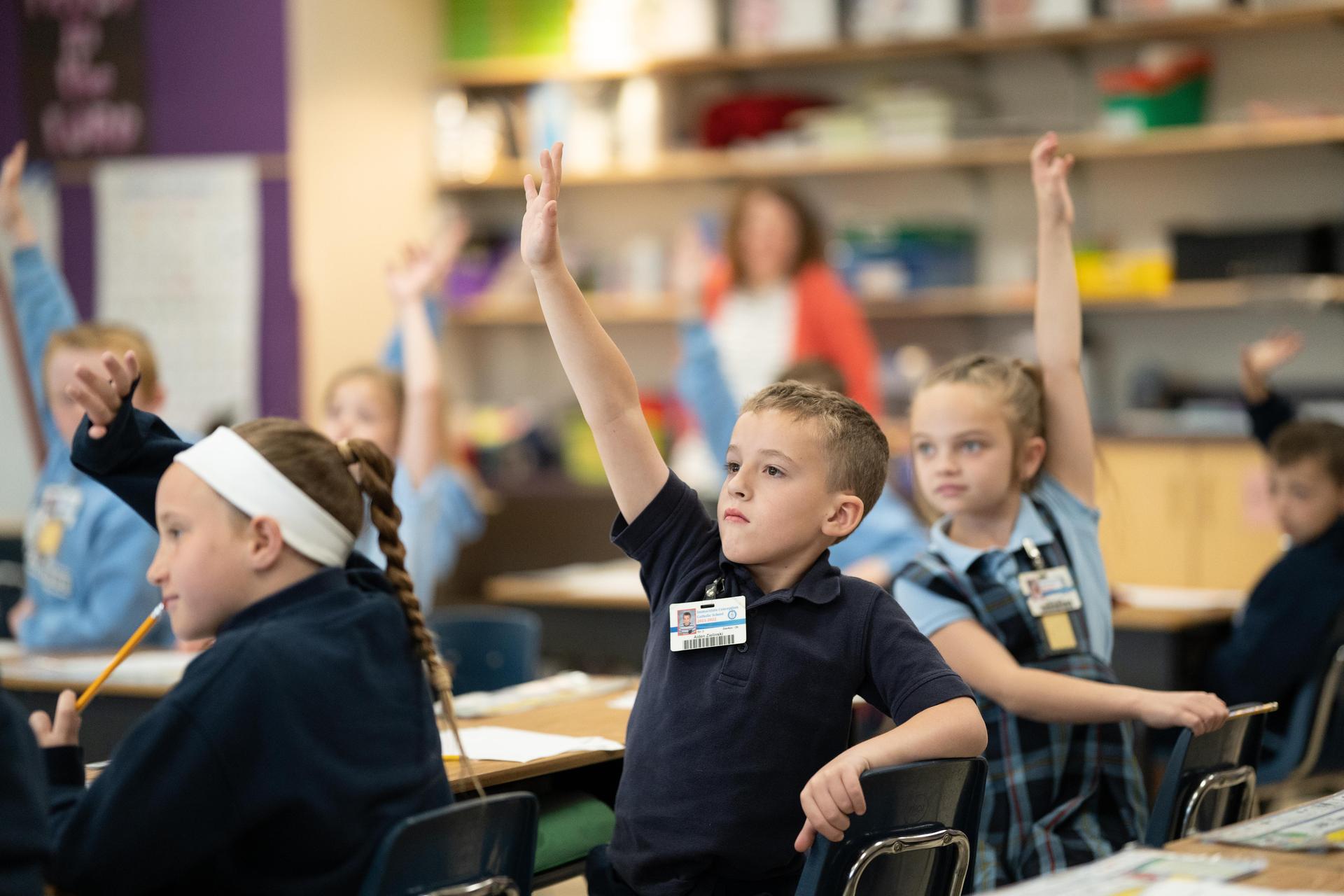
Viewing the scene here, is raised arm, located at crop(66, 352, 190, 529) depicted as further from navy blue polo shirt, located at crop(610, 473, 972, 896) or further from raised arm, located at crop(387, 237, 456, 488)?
raised arm, located at crop(387, 237, 456, 488)

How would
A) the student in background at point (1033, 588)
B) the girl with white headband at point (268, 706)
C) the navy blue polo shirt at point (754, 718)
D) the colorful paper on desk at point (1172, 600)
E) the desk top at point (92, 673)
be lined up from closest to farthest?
the girl with white headband at point (268, 706), the navy blue polo shirt at point (754, 718), the student in background at point (1033, 588), the desk top at point (92, 673), the colorful paper on desk at point (1172, 600)

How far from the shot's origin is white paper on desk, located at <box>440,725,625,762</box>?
2.06 m

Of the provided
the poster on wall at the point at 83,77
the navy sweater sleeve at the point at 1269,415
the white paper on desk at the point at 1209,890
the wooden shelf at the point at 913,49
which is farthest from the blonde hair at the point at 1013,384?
the poster on wall at the point at 83,77

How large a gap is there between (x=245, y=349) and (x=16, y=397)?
864mm

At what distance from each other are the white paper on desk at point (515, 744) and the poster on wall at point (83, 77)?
14.3 ft

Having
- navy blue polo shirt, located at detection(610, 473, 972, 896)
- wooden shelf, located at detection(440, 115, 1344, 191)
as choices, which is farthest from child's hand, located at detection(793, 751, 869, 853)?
wooden shelf, located at detection(440, 115, 1344, 191)

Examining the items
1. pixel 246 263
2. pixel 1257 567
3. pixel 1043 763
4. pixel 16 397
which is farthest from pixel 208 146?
pixel 1043 763

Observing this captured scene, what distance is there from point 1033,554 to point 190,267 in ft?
14.1

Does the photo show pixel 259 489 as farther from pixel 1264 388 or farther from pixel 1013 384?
pixel 1264 388

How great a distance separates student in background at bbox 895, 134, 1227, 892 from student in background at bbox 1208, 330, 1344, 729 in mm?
1065

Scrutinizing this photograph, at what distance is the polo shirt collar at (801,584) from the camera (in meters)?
1.82

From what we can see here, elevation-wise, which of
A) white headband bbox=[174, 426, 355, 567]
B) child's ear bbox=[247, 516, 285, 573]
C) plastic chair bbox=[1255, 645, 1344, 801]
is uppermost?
white headband bbox=[174, 426, 355, 567]

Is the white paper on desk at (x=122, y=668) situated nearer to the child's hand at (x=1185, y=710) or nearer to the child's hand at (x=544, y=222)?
the child's hand at (x=544, y=222)

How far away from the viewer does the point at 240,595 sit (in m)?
1.61
